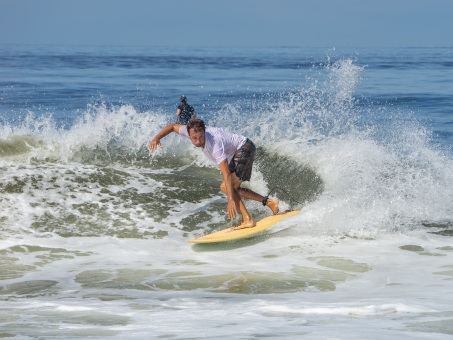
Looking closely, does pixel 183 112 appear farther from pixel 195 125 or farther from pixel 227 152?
pixel 195 125

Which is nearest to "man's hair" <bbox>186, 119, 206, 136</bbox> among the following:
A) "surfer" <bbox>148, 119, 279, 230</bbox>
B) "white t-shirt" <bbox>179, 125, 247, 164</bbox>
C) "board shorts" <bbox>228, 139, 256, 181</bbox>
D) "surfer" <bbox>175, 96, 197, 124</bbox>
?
"surfer" <bbox>148, 119, 279, 230</bbox>

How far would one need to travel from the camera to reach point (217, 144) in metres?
8.20

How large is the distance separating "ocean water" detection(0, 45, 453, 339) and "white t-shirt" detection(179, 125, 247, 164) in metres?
1.06

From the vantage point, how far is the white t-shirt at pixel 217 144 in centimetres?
816

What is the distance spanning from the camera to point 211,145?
26.8 ft

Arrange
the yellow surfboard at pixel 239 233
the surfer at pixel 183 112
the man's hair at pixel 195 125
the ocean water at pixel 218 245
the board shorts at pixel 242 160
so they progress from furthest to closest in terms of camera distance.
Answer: the surfer at pixel 183 112 < the board shorts at pixel 242 160 < the yellow surfboard at pixel 239 233 < the man's hair at pixel 195 125 < the ocean water at pixel 218 245

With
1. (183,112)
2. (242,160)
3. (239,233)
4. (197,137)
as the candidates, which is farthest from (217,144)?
(183,112)

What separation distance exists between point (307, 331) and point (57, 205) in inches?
235

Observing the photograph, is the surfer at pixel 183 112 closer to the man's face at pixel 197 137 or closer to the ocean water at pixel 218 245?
the ocean water at pixel 218 245

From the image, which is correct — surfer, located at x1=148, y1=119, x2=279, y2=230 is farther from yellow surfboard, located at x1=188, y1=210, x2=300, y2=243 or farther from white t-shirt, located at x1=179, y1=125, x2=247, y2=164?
yellow surfboard, located at x1=188, y1=210, x2=300, y2=243

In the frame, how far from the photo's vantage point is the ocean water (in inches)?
213

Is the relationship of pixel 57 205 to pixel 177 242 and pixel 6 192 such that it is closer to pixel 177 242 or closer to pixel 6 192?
pixel 6 192

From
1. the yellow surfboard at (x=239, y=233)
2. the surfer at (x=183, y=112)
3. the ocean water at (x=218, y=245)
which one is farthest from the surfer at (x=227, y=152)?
the surfer at (x=183, y=112)

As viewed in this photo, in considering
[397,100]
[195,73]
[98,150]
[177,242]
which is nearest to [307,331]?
Result: [177,242]
